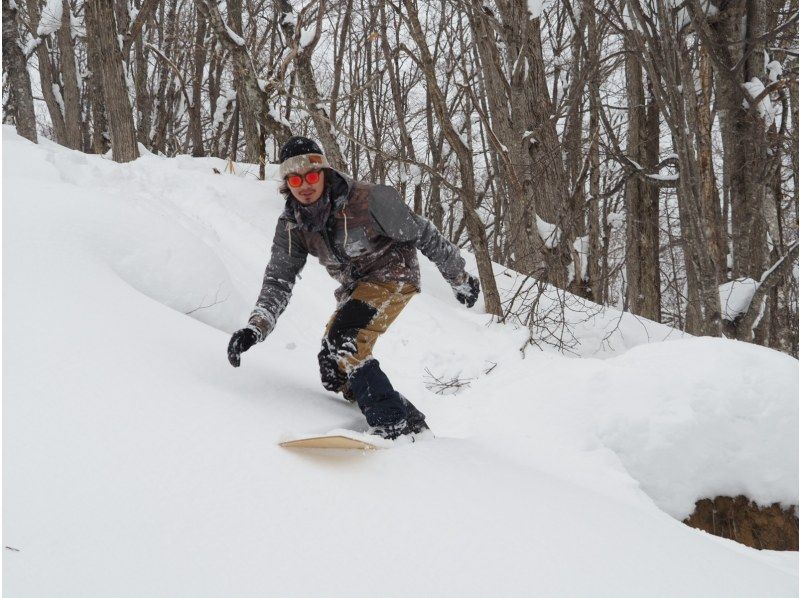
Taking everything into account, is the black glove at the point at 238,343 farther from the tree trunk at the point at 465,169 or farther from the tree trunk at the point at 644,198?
the tree trunk at the point at 644,198

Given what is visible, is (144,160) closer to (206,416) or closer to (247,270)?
(247,270)

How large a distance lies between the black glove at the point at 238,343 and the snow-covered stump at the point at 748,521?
2218mm

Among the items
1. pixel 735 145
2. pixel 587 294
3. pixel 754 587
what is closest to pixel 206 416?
pixel 754 587

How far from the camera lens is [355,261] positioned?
3025mm

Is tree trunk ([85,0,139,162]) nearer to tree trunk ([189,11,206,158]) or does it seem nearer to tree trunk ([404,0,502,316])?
tree trunk ([404,0,502,316])

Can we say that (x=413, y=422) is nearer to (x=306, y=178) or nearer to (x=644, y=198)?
(x=306, y=178)

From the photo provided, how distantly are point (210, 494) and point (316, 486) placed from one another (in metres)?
0.33

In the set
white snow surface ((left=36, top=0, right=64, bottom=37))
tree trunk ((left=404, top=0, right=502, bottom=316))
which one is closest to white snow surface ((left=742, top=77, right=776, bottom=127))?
tree trunk ((left=404, top=0, right=502, bottom=316))

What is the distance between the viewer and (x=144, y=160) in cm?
876

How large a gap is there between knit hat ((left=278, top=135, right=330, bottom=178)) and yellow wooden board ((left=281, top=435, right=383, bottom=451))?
124cm

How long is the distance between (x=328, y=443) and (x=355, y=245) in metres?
1.03

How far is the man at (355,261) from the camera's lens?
9.28ft

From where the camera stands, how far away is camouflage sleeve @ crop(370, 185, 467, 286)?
9.54ft

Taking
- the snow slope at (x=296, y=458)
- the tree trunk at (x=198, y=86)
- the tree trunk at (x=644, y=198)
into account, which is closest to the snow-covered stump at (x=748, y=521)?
the snow slope at (x=296, y=458)
